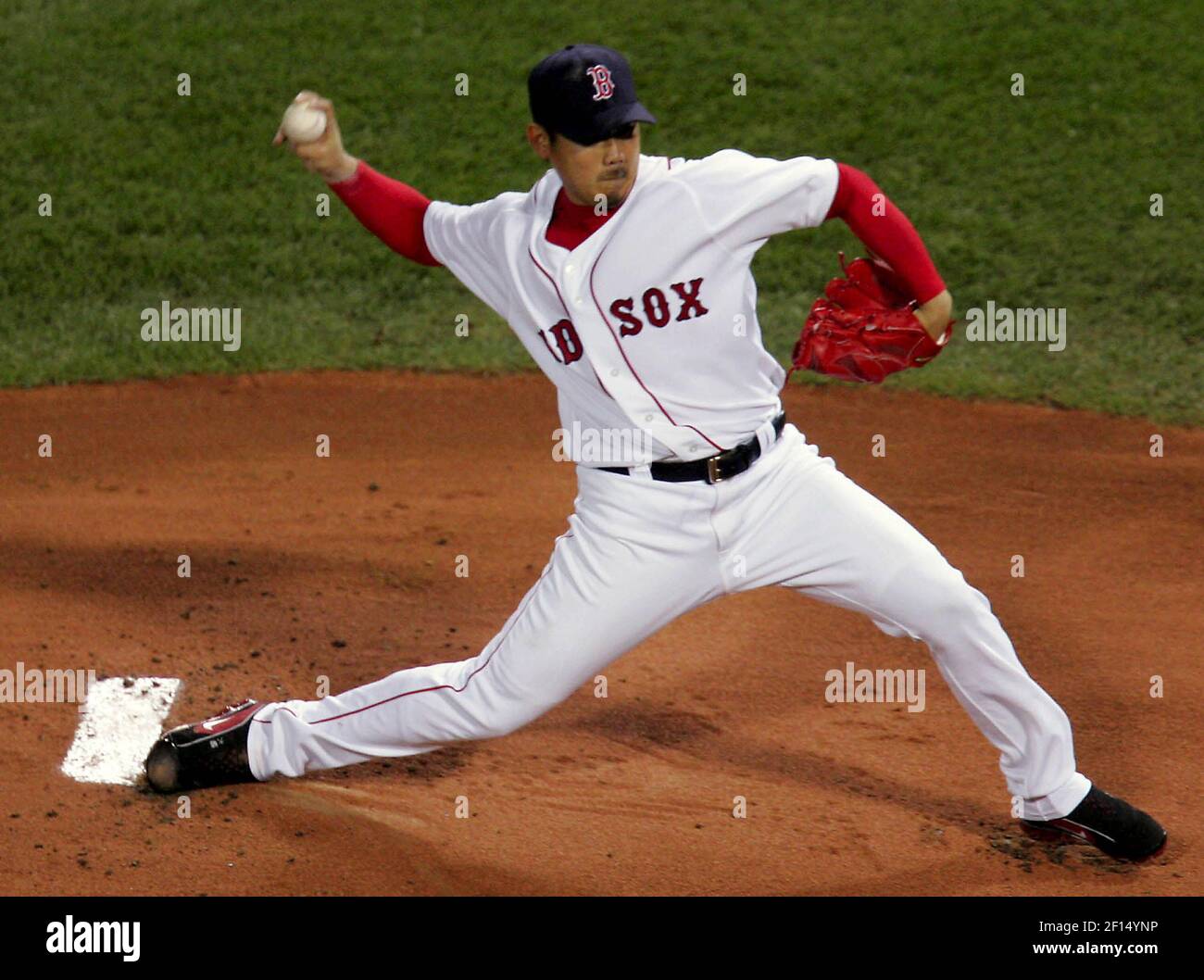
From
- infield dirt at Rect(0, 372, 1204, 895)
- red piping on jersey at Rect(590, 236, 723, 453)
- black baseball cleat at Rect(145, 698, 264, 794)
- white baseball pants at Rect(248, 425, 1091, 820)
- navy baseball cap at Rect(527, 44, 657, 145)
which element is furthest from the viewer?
black baseball cleat at Rect(145, 698, 264, 794)

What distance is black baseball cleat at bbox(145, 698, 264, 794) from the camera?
4074 mm

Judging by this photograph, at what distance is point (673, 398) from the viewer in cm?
353

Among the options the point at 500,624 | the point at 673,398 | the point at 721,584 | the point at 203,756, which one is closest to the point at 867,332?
the point at 673,398

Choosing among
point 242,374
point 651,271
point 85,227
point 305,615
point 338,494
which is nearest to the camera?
point 651,271

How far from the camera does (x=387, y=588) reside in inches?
208

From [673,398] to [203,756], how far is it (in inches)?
63.0

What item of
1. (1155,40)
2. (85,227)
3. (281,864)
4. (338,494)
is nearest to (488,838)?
(281,864)

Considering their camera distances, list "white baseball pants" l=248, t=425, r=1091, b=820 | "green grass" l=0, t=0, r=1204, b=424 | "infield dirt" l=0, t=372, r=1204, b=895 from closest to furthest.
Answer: "white baseball pants" l=248, t=425, r=1091, b=820, "infield dirt" l=0, t=372, r=1204, b=895, "green grass" l=0, t=0, r=1204, b=424

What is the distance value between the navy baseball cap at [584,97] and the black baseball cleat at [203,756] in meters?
1.76

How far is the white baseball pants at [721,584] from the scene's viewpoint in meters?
3.58

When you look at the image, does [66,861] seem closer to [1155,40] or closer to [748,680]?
[748,680]

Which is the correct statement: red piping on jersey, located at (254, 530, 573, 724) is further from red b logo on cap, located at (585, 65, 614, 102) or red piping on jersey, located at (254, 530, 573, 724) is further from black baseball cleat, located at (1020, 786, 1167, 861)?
black baseball cleat, located at (1020, 786, 1167, 861)

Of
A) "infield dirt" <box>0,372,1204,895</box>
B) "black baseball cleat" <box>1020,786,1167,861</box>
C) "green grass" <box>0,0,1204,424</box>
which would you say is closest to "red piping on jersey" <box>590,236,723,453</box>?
"infield dirt" <box>0,372,1204,895</box>

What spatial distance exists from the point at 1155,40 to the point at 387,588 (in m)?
6.54
